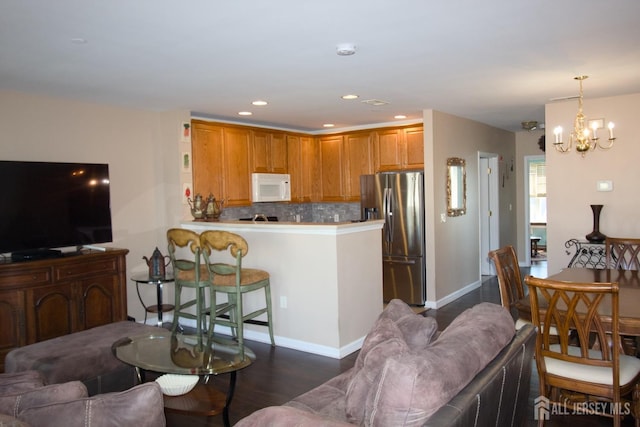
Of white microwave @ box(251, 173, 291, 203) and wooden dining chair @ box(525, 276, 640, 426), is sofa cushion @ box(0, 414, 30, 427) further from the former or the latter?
white microwave @ box(251, 173, 291, 203)

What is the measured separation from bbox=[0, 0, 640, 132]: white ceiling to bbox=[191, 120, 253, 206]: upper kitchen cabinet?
67 cm

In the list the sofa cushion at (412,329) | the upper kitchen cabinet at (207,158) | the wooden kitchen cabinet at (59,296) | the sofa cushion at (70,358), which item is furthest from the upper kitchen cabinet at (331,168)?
the sofa cushion at (412,329)

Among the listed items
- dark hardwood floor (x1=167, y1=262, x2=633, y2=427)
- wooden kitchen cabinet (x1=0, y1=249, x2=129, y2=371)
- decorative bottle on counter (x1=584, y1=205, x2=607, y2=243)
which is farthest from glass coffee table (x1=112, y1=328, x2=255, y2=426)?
decorative bottle on counter (x1=584, y1=205, x2=607, y2=243)

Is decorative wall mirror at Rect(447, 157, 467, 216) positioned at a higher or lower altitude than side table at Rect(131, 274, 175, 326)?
higher

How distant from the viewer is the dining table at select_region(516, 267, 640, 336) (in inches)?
99.1

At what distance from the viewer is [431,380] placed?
1.52 meters

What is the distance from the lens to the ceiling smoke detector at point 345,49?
10.0ft

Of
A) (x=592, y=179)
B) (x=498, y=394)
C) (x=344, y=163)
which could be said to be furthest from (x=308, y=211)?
(x=498, y=394)

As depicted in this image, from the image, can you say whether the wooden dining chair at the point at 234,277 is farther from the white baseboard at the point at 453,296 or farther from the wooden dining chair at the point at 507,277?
the white baseboard at the point at 453,296

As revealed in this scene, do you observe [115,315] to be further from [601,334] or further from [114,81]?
[601,334]

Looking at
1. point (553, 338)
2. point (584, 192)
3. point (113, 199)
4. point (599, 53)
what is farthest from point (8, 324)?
point (584, 192)

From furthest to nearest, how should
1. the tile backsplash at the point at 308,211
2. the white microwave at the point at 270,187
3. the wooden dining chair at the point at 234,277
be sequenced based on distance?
the tile backsplash at the point at 308,211 → the white microwave at the point at 270,187 → the wooden dining chair at the point at 234,277

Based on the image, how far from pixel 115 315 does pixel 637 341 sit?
4.19 m

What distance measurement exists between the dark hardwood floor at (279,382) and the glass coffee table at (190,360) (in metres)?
0.29
